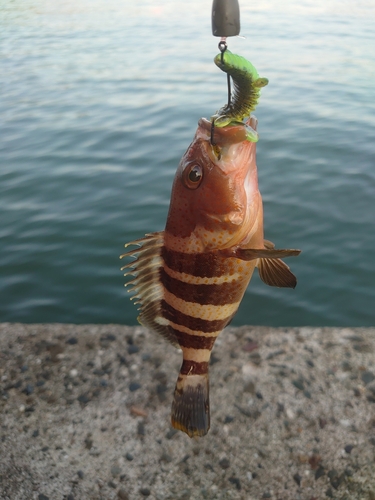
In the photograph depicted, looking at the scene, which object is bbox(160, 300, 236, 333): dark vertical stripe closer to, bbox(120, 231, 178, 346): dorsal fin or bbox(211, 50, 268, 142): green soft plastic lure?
bbox(120, 231, 178, 346): dorsal fin

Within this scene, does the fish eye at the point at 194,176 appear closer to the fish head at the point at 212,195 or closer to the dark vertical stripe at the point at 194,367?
the fish head at the point at 212,195

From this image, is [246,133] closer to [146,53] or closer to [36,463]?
[36,463]

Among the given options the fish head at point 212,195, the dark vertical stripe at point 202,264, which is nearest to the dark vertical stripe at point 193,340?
the dark vertical stripe at point 202,264

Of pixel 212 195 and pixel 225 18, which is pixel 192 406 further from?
pixel 225 18

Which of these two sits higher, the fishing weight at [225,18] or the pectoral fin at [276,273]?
the fishing weight at [225,18]

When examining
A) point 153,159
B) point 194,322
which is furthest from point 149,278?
point 153,159

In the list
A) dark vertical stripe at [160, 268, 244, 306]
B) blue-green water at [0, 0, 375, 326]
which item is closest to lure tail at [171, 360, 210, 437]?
dark vertical stripe at [160, 268, 244, 306]

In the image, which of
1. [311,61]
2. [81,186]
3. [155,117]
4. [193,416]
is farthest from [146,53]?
[193,416]
